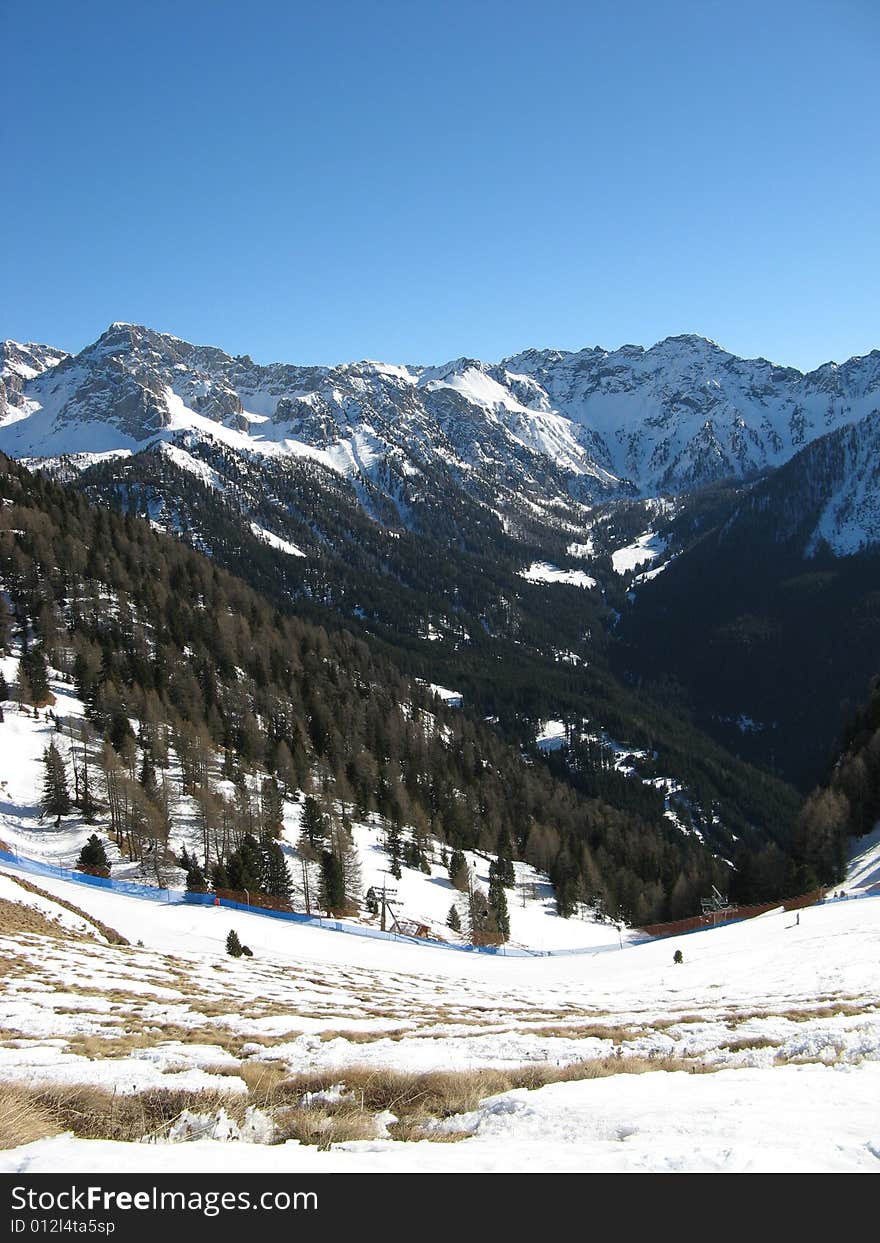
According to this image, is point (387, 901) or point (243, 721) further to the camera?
point (243, 721)

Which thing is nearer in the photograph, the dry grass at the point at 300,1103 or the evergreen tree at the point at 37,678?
the dry grass at the point at 300,1103

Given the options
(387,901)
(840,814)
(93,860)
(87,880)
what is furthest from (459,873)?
(840,814)

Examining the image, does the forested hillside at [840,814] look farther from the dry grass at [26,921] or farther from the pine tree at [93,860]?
the dry grass at [26,921]

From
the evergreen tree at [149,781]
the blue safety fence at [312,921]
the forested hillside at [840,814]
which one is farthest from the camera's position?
the forested hillside at [840,814]

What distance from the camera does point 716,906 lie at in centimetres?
6950

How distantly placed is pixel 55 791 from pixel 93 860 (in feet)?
30.7

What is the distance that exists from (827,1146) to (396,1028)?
12.6 metres

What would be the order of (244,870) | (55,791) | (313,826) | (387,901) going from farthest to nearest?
1. (313,826)
2. (387,901)
3. (55,791)
4. (244,870)

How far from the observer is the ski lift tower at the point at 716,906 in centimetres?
6212

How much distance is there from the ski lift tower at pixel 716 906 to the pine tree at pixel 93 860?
169 ft

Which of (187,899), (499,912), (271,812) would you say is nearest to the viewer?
(187,899)

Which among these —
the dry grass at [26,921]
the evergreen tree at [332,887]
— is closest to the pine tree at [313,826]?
the evergreen tree at [332,887]

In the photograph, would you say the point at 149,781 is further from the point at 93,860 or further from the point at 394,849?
the point at 394,849

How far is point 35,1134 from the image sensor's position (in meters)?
5.52
